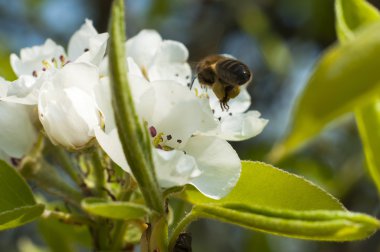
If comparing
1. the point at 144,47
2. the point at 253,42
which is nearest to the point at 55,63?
the point at 144,47

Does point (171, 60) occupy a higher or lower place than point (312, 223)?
lower

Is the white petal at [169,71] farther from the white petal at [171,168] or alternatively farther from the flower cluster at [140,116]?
the white petal at [171,168]

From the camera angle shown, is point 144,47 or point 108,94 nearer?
point 108,94

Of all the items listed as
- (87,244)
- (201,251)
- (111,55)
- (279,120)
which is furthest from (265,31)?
(111,55)

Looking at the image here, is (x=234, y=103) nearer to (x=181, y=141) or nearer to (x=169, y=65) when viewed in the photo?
(x=169, y=65)

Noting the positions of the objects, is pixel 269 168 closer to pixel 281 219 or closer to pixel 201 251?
pixel 281 219

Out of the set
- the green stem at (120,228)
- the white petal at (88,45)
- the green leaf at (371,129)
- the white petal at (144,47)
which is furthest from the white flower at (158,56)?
the green leaf at (371,129)
